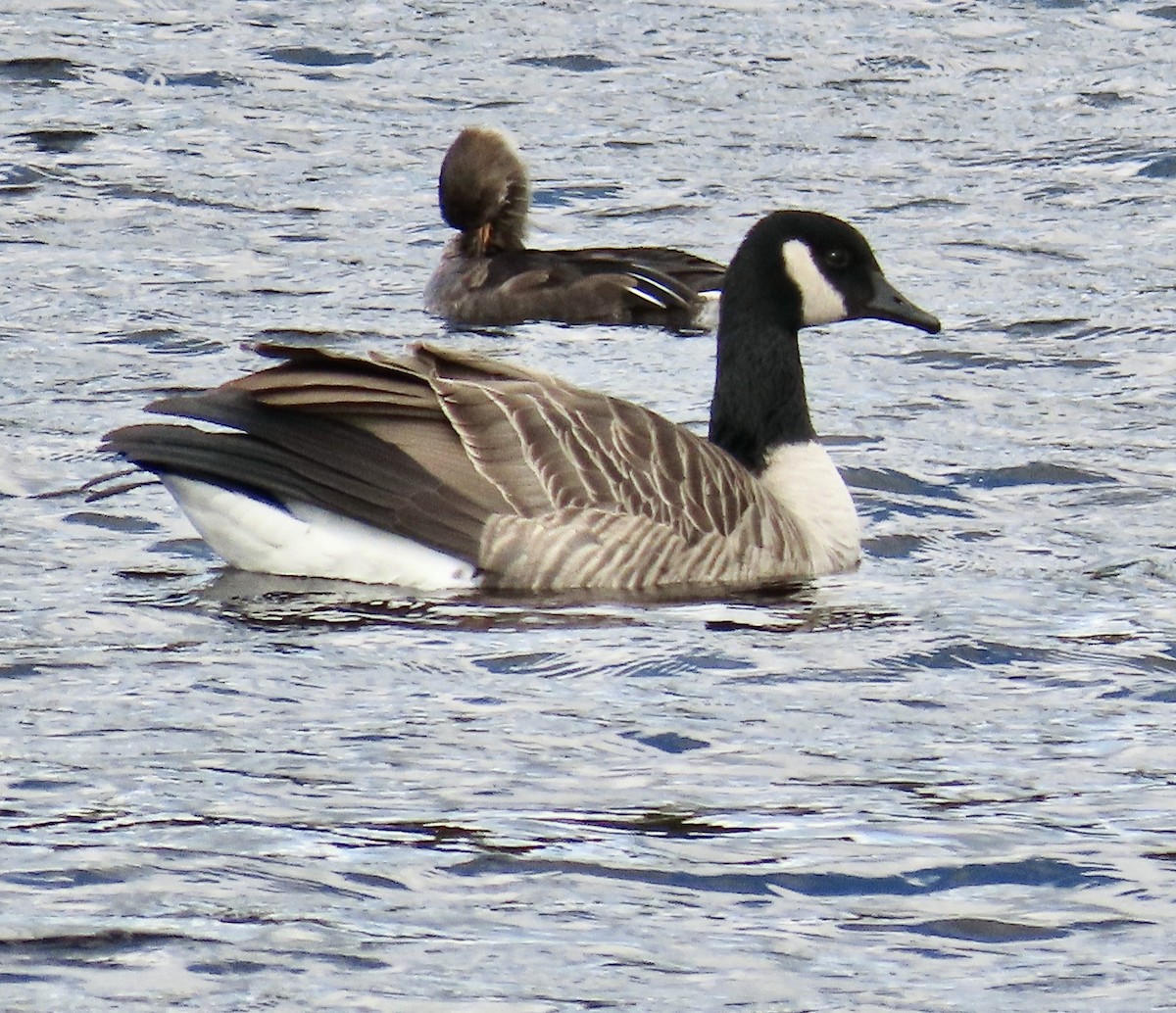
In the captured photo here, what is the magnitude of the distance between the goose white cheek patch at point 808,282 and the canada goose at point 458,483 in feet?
3.18

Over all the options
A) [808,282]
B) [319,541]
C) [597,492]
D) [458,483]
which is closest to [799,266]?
[808,282]

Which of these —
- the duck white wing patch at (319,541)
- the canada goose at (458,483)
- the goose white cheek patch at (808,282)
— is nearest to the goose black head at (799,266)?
the goose white cheek patch at (808,282)

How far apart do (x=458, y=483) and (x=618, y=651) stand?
3.35 feet

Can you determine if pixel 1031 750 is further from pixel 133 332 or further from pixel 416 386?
pixel 133 332

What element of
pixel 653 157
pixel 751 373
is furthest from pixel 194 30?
→ pixel 751 373

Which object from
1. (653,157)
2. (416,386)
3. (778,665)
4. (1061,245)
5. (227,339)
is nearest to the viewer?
(778,665)

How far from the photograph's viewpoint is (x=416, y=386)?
9688mm

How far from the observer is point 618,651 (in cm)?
901

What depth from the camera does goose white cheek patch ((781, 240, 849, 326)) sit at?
11.0 m

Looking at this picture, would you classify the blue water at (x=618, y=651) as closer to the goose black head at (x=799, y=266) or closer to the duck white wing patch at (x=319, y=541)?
the duck white wing patch at (x=319, y=541)

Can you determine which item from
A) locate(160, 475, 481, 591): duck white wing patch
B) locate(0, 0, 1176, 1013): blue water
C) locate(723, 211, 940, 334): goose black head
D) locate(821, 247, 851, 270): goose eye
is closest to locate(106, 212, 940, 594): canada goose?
Result: locate(160, 475, 481, 591): duck white wing patch

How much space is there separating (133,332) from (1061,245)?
5.60 meters

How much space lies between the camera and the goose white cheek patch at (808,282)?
36.0 feet

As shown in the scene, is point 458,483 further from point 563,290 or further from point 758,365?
point 563,290
